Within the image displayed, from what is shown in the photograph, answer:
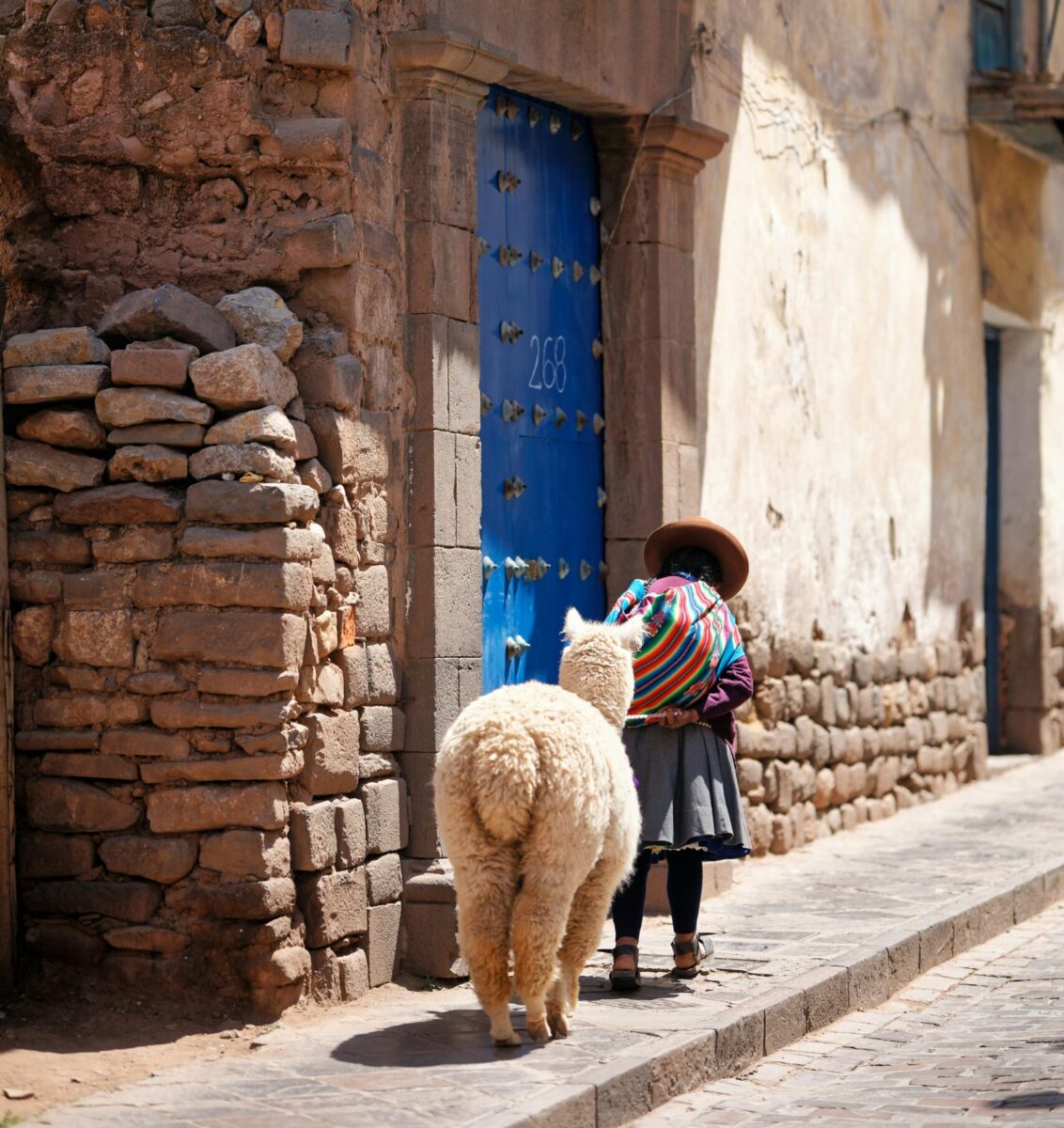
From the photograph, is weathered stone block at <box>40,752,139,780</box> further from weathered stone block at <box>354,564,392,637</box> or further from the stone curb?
the stone curb

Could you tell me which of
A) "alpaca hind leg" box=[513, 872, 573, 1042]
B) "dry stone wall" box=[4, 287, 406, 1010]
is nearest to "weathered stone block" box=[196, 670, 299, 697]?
"dry stone wall" box=[4, 287, 406, 1010]

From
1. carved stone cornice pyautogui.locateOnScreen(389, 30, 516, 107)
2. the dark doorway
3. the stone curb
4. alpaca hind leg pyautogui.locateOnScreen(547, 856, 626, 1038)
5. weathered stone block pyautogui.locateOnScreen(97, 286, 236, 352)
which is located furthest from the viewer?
the dark doorway

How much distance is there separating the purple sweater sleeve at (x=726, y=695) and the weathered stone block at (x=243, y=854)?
1593 mm

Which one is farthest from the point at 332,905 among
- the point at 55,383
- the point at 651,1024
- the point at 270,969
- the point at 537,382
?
the point at 537,382

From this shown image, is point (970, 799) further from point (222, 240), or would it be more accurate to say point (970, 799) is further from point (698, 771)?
point (222, 240)

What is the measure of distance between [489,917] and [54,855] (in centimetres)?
163

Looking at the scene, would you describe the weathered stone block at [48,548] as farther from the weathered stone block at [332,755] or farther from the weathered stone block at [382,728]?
the weathered stone block at [382,728]

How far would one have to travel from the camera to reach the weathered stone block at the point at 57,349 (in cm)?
649

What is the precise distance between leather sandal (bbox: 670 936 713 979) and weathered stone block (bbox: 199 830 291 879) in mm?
1503

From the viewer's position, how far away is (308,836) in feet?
21.2

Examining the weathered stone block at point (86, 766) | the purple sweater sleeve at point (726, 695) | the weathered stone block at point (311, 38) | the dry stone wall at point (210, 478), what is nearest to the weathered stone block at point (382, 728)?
the dry stone wall at point (210, 478)

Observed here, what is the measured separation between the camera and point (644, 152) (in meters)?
8.83

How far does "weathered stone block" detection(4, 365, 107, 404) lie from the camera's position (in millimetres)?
6434

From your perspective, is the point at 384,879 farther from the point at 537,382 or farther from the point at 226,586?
the point at 537,382
